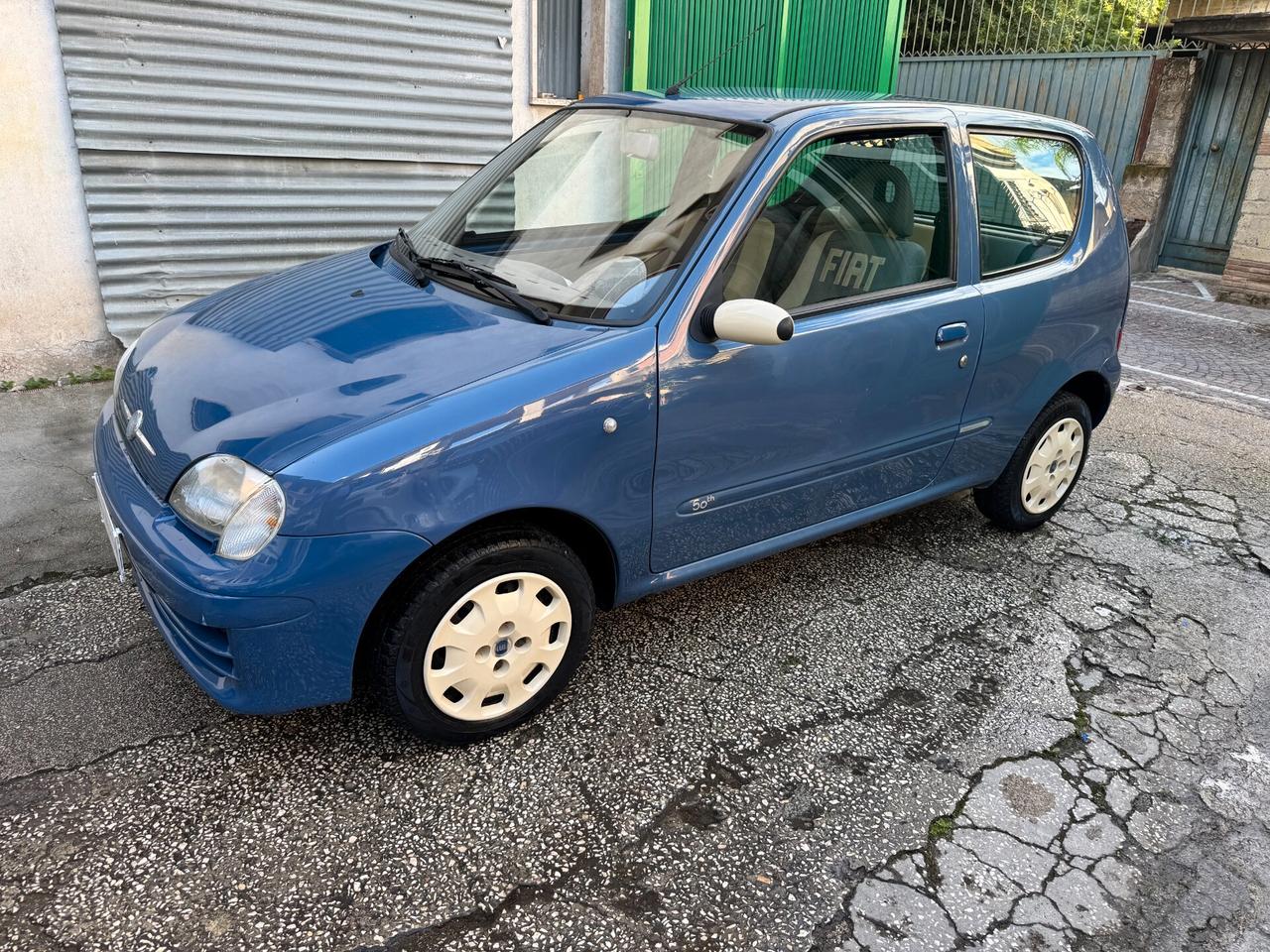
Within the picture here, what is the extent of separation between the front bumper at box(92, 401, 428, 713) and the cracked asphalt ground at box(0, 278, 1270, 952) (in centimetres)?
36

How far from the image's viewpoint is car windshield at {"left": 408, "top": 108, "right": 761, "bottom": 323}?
282cm

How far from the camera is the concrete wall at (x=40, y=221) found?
4.96m

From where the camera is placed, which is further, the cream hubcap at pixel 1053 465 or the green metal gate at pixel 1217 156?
the green metal gate at pixel 1217 156

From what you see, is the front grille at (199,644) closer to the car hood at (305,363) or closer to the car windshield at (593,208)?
the car hood at (305,363)

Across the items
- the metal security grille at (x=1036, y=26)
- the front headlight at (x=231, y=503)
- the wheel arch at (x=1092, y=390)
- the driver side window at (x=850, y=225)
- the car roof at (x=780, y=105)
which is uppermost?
the metal security grille at (x=1036, y=26)

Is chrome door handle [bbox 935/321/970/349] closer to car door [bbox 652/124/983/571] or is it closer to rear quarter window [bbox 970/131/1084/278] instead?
car door [bbox 652/124/983/571]

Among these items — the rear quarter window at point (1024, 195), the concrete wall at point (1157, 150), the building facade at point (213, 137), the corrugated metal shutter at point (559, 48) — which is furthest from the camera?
the concrete wall at point (1157, 150)

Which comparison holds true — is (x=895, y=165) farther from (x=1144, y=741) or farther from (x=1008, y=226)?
(x=1144, y=741)

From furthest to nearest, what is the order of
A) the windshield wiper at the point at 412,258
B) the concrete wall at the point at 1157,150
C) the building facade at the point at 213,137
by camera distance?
the concrete wall at the point at 1157,150
the building facade at the point at 213,137
the windshield wiper at the point at 412,258

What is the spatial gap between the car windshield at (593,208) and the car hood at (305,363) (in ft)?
0.68

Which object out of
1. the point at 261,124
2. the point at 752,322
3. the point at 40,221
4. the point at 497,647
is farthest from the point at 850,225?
the point at 40,221

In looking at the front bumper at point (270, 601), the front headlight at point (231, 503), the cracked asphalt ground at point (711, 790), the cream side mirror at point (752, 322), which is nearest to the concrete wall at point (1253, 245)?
the cracked asphalt ground at point (711, 790)

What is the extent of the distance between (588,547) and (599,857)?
87 centimetres

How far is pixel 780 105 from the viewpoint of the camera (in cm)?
319
